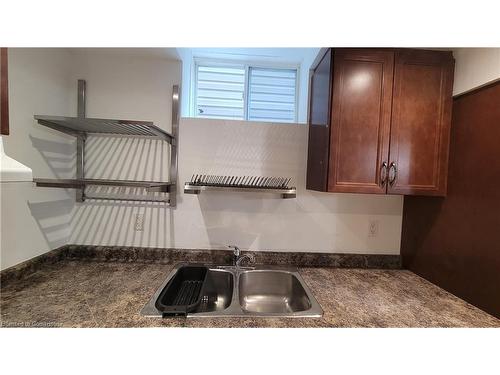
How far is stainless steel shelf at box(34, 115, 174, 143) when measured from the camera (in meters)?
1.08

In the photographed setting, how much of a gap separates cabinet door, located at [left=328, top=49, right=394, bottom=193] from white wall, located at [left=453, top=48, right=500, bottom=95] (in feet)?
1.18

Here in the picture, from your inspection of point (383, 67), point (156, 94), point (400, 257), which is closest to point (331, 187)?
point (383, 67)

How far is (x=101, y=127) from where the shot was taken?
129 cm

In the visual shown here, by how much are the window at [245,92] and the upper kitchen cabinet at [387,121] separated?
2.04 ft

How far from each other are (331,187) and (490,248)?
28.7 inches

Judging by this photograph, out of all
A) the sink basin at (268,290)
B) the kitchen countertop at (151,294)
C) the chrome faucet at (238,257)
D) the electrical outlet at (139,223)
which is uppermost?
the electrical outlet at (139,223)

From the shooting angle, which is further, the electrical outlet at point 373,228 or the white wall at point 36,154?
the electrical outlet at point 373,228

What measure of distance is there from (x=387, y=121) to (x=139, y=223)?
163cm

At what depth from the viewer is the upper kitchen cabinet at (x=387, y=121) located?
4.05ft

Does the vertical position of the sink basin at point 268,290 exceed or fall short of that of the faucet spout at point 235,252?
it falls short

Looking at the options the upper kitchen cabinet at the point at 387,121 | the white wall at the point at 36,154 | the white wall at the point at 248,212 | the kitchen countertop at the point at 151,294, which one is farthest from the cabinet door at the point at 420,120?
the white wall at the point at 36,154

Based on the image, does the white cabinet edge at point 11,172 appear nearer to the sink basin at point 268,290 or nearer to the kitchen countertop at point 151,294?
the kitchen countertop at point 151,294
